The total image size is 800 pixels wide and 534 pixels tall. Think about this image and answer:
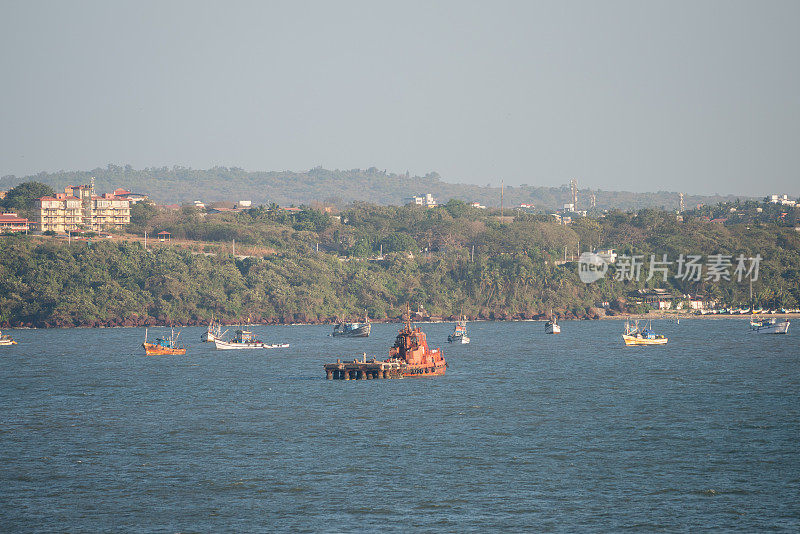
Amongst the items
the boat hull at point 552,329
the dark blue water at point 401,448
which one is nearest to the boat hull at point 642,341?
the boat hull at point 552,329

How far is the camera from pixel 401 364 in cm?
9838

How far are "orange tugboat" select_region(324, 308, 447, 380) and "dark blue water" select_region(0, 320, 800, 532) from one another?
1264 millimetres

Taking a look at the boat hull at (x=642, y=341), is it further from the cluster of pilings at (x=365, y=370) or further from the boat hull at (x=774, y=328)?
the cluster of pilings at (x=365, y=370)

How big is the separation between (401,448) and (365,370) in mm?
33396

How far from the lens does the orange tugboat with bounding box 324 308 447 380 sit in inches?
3809

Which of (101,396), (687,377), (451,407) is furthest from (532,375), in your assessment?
(101,396)

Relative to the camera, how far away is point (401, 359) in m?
99.2

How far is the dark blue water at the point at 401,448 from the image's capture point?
1865 inches

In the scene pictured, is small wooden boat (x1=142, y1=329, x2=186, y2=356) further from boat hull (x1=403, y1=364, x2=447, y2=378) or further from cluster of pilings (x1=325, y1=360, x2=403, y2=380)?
boat hull (x1=403, y1=364, x2=447, y2=378)

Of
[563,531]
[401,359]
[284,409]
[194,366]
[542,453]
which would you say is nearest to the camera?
[563,531]

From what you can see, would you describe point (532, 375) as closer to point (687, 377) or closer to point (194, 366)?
point (687, 377)

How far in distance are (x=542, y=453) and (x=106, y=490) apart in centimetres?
2600

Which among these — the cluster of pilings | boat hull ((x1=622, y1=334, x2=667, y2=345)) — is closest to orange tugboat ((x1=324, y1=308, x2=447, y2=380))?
the cluster of pilings

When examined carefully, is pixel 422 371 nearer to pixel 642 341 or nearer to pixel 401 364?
pixel 401 364
